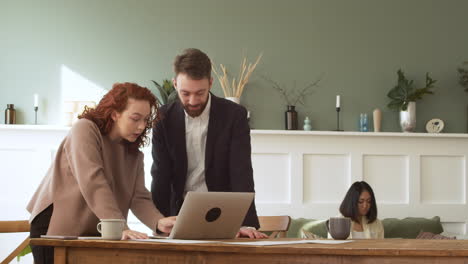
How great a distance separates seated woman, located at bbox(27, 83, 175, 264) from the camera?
7.84 feet

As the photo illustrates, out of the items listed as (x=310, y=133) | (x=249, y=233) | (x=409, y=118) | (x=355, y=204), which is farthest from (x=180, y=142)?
(x=409, y=118)

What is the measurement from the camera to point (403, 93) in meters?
5.96

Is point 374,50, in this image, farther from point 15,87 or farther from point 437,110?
point 15,87

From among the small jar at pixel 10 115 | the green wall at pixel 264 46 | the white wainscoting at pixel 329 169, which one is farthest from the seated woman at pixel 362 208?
the small jar at pixel 10 115

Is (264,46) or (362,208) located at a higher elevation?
(264,46)

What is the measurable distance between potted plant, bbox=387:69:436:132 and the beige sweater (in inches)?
148

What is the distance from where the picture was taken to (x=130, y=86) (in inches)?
102

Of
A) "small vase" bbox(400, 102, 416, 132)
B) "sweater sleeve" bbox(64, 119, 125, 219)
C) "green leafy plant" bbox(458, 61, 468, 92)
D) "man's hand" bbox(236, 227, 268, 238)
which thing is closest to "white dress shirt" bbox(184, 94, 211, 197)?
"man's hand" bbox(236, 227, 268, 238)

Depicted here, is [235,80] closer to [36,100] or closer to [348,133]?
[348,133]

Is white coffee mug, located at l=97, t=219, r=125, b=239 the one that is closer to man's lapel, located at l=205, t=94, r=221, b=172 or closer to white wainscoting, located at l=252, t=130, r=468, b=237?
man's lapel, located at l=205, t=94, r=221, b=172

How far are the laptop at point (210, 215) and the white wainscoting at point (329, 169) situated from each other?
3.16 meters

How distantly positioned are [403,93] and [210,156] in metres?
3.24

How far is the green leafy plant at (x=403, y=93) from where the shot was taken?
234 inches

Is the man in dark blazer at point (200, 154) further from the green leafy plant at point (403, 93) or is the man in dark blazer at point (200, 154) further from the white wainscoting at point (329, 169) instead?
the green leafy plant at point (403, 93)
